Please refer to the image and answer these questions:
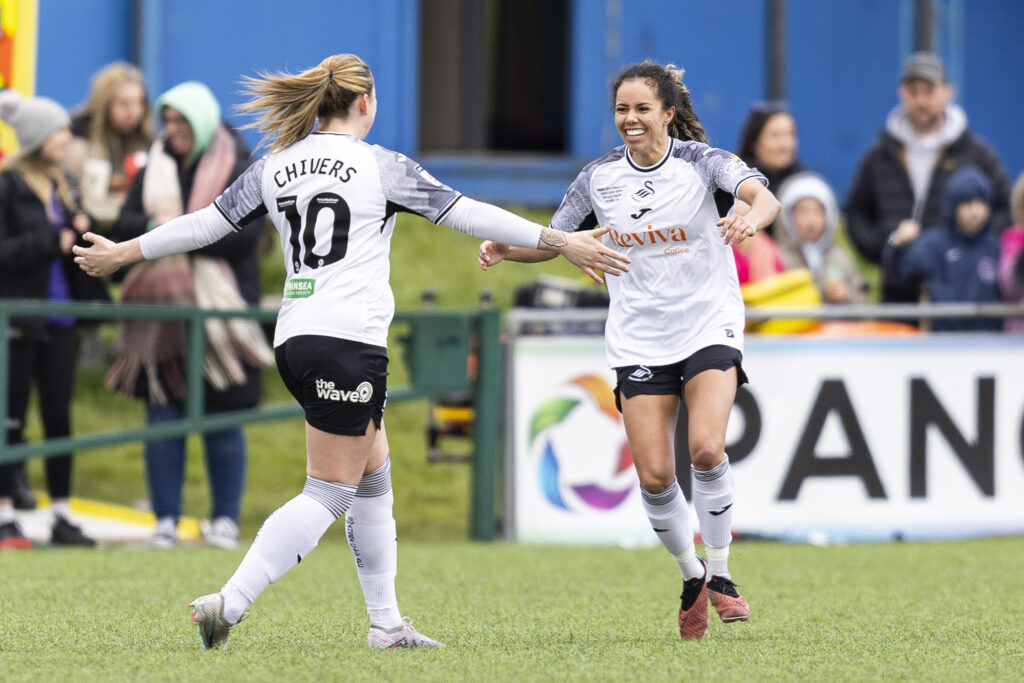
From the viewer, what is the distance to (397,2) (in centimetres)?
1588

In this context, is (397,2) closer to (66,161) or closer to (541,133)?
(541,133)

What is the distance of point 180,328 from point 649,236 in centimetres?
413

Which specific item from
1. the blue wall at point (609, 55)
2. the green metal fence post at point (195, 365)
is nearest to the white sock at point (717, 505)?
the green metal fence post at point (195, 365)

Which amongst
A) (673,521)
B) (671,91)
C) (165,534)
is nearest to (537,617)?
(673,521)

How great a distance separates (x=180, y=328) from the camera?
9633mm

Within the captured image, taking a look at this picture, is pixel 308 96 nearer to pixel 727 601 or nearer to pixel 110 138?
pixel 727 601

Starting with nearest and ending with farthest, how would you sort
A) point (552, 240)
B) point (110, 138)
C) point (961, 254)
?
1. point (552, 240)
2. point (961, 254)
3. point (110, 138)

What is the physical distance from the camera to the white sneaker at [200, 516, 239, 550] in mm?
9281

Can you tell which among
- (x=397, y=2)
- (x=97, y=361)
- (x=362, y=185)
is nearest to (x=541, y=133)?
(x=397, y=2)

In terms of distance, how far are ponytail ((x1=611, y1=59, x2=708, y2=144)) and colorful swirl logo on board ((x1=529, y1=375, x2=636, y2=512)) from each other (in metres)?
3.41

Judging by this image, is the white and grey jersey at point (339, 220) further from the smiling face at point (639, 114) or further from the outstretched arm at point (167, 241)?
the smiling face at point (639, 114)

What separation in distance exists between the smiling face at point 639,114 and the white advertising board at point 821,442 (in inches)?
143

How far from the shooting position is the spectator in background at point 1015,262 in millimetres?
10180

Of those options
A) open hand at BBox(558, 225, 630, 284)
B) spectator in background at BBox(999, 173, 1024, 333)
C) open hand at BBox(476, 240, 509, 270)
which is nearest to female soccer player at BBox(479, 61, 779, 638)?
open hand at BBox(476, 240, 509, 270)
